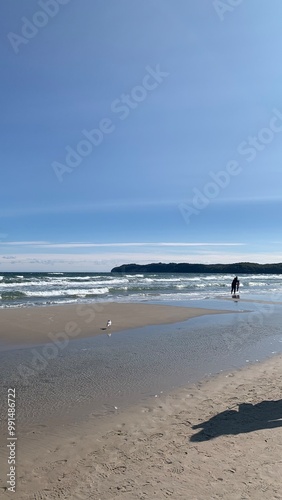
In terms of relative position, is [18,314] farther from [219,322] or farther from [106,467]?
[106,467]

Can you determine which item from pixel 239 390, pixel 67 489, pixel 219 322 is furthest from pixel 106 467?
pixel 219 322

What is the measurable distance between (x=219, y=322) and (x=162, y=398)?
9973 mm

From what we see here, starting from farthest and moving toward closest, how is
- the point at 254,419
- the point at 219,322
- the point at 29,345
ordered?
1. the point at 219,322
2. the point at 29,345
3. the point at 254,419

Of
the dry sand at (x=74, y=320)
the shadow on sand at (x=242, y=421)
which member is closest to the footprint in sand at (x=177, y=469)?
the shadow on sand at (x=242, y=421)

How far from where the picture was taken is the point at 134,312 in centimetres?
1936

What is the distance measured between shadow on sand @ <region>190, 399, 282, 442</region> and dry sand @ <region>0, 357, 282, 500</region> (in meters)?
0.01

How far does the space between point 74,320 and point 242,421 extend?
11441 mm

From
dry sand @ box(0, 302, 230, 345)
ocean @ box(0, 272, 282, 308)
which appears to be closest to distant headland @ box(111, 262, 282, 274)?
ocean @ box(0, 272, 282, 308)

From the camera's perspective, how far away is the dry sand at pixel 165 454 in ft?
12.6

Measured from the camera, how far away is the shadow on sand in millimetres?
5137

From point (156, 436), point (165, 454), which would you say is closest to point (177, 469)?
point (165, 454)

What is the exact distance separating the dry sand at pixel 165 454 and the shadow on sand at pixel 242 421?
0.01m

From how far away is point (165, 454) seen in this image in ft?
15.0

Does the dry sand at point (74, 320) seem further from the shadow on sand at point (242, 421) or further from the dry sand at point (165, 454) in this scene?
the shadow on sand at point (242, 421)
